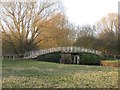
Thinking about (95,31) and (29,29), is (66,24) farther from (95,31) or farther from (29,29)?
(95,31)

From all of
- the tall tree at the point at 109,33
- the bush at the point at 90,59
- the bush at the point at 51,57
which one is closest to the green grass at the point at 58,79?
the bush at the point at 90,59

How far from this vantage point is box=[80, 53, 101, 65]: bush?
3706 centimetres

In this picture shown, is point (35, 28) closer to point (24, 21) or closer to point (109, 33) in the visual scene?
point (24, 21)

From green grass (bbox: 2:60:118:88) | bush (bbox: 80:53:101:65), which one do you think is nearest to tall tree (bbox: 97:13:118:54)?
bush (bbox: 80:53:101:65)

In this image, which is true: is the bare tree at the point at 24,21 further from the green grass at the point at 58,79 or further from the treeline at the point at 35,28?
the green grass at the point at 58,79

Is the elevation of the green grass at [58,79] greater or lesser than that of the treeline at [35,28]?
lesser

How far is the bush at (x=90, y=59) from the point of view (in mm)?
37056

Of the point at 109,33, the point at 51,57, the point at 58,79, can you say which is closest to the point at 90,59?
the point at 51,57

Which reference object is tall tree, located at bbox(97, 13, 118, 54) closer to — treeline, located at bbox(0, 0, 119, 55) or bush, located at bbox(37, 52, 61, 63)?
treeline, located at bbox(0, 0, 119, 55)

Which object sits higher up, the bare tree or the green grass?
the bare tree

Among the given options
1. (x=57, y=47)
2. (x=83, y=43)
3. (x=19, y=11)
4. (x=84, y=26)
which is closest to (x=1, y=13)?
(x=19, y=11)

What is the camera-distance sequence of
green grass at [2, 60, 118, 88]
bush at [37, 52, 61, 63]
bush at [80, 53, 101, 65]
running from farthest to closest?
bush at [37, 52, 61, 63] < bush at [80, 53, 101, 65] < green grass at [2, 60, 118, 88]

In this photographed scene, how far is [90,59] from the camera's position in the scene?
1478 inches

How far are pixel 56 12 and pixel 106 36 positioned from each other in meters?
9.72
